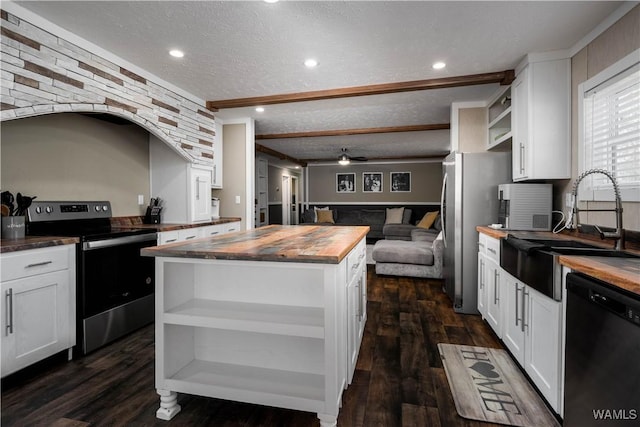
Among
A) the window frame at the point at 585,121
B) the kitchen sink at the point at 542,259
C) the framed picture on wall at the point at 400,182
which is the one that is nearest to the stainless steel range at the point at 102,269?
the kitchen sink at the point at 542,259

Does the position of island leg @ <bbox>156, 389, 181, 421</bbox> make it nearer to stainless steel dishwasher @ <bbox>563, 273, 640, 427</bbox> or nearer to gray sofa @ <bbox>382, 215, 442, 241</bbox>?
stainless steel dishwasher @ <bbox>563, 273, 640, 427</bbox>

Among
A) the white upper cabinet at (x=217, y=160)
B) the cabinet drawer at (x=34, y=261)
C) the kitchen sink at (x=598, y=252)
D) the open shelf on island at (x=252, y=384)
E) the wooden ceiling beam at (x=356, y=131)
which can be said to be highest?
the wooden ceiling beam at (x=356, y=131)

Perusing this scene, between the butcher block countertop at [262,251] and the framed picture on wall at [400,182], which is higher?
the framed picture on wall at [400,182]

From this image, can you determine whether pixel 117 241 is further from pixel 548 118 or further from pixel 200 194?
pixel 548 118

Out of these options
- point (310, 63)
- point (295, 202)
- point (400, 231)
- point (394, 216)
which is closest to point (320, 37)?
point (310, 63)

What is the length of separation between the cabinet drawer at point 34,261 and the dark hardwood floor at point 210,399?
66 cm

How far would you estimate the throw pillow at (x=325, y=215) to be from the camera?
30.5 ft

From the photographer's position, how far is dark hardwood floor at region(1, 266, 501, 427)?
5.41 ft

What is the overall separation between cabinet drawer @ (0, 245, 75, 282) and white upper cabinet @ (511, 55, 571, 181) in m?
3.66

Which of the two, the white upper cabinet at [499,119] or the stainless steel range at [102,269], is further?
the white upper cabinet at [499,119]

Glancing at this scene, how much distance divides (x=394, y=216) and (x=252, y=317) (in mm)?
7691

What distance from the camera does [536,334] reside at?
1826mm

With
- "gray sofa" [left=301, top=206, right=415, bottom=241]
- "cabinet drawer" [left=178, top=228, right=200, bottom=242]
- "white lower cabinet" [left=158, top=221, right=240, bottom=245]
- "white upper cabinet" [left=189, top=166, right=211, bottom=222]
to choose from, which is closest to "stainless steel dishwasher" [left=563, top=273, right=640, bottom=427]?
"white lower cabinet" [left=158, top=221, right=240, bottom=245]

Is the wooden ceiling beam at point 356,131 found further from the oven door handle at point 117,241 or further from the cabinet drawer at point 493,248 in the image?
the oven door handle at point 117,241
